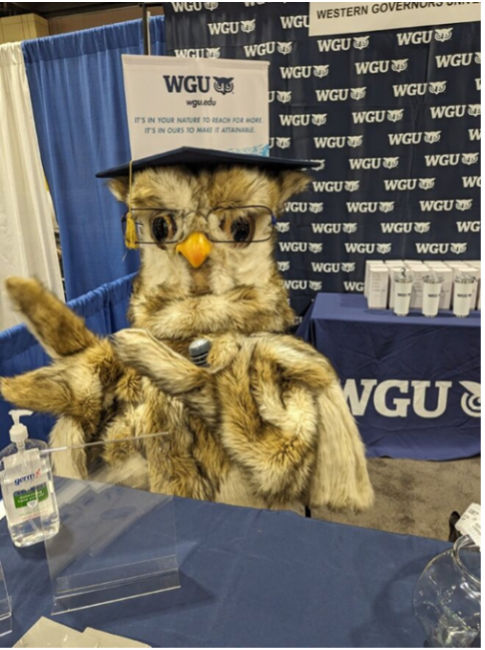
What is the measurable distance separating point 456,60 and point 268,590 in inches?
90.2

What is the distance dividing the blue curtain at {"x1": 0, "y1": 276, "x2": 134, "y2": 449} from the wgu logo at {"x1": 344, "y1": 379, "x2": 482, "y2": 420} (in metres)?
1.15

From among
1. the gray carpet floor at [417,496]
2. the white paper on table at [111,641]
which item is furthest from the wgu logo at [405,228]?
the white paper on table at [111,641]

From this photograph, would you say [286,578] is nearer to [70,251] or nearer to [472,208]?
[472,208]

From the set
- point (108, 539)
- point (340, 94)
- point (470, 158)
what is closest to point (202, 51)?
point (340, 94)

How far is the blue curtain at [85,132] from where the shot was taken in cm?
219

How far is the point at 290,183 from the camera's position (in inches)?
47.2

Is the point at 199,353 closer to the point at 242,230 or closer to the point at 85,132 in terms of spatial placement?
the point at 242,230

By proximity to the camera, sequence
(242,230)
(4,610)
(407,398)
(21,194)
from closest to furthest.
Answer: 1. (4,610)
2. (242,230)
3. (407,398)
4. (21,194)

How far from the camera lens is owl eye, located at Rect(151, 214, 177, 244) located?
3.66ft

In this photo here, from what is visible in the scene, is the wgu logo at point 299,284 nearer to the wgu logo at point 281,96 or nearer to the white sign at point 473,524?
the wgu logo at point 281,96

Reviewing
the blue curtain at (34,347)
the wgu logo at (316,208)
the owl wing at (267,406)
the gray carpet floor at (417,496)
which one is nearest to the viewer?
the owl wing at (267,406)

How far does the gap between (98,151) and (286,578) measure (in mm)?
2239

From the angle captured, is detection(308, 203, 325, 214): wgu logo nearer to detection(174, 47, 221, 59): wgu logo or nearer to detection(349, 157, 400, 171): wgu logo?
detection(349, 157, 400, 171): wgu logo

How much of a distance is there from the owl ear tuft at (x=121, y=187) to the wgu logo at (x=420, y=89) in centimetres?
155
